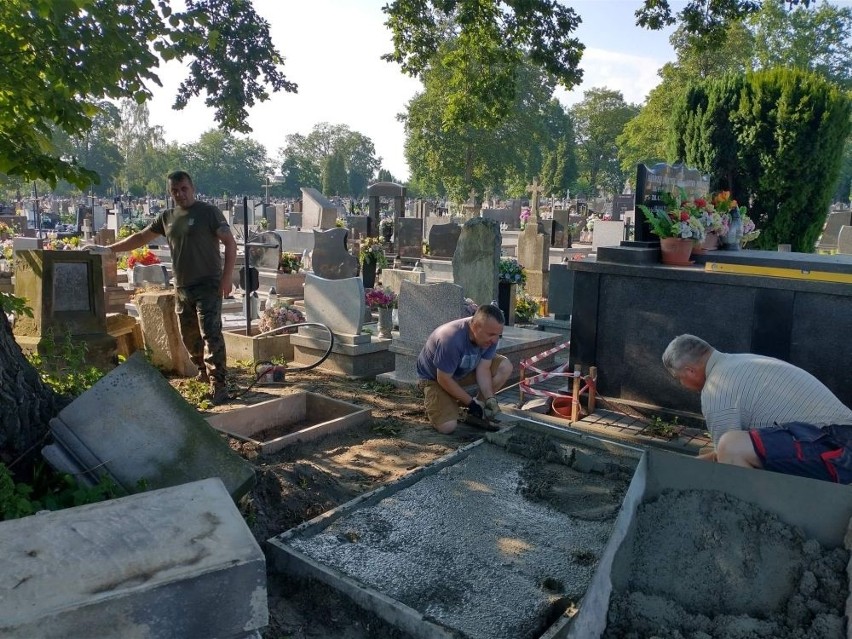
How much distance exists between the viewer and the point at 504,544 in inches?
135

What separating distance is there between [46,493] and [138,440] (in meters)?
0.41

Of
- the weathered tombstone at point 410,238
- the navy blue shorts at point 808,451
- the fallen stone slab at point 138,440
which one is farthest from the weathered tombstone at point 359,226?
the navy blue shorts at point 808,451

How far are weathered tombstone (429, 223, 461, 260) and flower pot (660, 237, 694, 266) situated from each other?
33.0 feet

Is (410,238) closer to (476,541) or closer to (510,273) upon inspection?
(510,273)

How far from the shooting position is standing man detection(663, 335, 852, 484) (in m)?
3.35

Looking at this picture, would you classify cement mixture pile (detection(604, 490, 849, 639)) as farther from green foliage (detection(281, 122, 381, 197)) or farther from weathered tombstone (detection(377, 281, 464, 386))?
green foliage (detection(281, 122, 381, 197))

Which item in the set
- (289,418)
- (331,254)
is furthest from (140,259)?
(289,418)

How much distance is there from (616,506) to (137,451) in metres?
2.53

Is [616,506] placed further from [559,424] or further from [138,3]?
[138,3]

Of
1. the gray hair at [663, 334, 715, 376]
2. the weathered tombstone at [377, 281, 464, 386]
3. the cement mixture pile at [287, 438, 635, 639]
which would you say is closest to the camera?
the cement mixture pile at [287, 438, 635, 639]

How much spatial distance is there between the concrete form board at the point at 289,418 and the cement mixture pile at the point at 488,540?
1153 mm

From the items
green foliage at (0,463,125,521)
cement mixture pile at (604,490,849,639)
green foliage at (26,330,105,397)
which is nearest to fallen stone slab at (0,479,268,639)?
green foliage at (0,463,125,521)

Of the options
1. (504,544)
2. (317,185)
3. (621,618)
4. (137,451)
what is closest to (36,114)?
→ (137,451)

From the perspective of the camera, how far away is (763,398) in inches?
140
